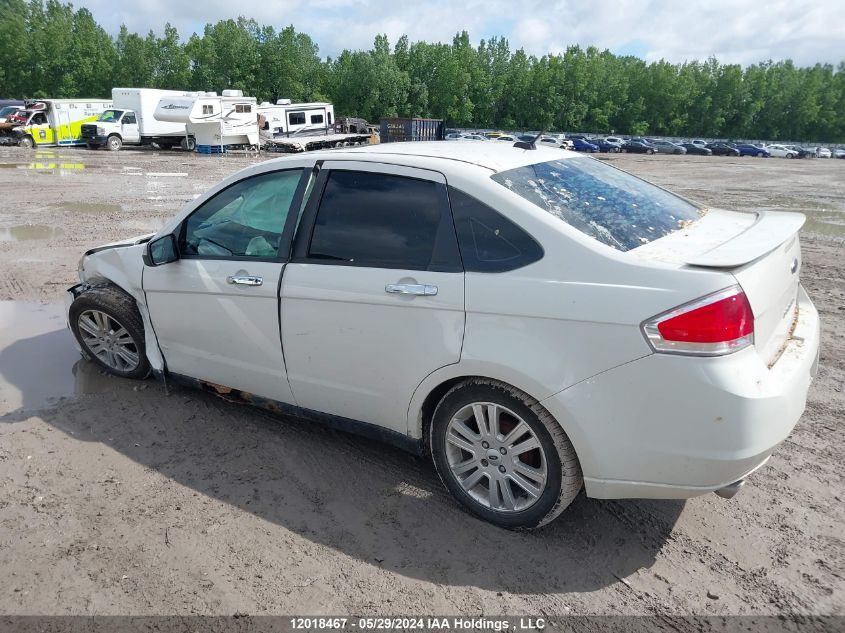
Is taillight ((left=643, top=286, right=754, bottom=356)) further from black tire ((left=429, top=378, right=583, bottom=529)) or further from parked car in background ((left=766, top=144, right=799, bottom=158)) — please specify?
parked car in background ((left=766, top=144, right=799, bottom=158))

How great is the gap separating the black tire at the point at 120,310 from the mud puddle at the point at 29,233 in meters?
→ 6.47

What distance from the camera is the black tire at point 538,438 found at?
9.20ft

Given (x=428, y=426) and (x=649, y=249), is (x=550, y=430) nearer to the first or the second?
(x=428, y=426)

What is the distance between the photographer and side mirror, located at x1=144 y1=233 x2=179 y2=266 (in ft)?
13.1

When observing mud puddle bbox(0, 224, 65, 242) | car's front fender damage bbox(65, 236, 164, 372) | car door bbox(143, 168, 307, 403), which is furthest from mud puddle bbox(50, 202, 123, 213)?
car door bbox(143, 168, 307, 403)

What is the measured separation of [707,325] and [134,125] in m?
38.0

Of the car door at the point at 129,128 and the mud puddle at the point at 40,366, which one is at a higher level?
the car door at the point at 129,128

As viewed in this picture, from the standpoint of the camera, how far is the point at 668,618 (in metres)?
2.57

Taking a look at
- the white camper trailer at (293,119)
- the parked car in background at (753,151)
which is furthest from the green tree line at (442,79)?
the white camper trailer at (293,119)

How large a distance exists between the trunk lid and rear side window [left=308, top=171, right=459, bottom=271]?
0.93m

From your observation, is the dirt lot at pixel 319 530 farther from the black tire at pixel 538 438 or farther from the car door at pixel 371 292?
the car door at pixel 371 292

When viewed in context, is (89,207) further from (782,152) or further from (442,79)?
(442,79)

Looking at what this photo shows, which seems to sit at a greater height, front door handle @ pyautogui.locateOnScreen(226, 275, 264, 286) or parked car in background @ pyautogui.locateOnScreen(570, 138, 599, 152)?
parked car in background @ pyautogui.locateOnScreen(570, 138, 599, 152)

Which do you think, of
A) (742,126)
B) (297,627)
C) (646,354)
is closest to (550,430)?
(646,354)
